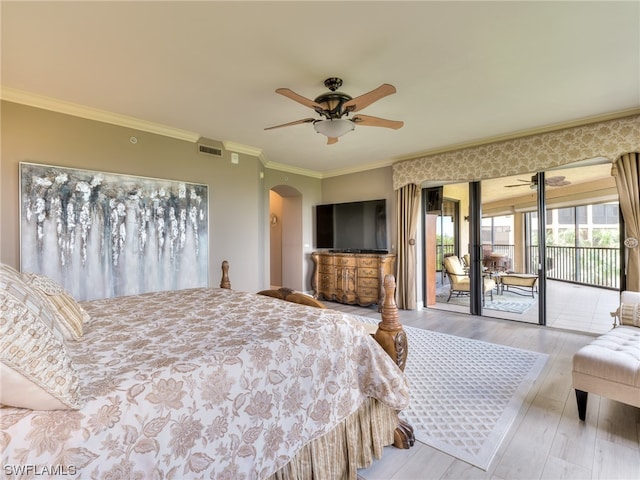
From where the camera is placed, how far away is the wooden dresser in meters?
5.40

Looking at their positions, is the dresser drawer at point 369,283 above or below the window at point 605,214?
below

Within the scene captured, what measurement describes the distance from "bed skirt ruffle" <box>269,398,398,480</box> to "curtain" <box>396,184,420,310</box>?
3.70m

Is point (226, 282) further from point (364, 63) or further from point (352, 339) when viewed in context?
point (364, 63)

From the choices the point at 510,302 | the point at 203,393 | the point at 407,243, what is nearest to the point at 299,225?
the point at 407,243

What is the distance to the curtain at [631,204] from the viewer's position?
11.4 feet

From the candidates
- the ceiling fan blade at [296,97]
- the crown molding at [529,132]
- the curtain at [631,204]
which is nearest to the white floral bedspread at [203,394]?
the ceiling fan blade at [296,97]

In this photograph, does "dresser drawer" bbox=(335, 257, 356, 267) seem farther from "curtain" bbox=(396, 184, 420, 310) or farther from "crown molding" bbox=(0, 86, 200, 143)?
"crown molding" bbox=(0, 86, 200, 143)

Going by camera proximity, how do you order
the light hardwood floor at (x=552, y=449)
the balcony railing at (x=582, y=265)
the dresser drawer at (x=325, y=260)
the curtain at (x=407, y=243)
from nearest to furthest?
the light hardwood floor at (x=552, y=449), the balcony railing at (x=582, y=265), the curtain at (x=407, y=243), the dresser drawer at (x=325, y=260)

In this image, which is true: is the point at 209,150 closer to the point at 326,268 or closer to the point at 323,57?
the point at 323,57

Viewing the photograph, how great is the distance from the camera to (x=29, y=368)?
861mm

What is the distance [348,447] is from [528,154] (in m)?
4.40

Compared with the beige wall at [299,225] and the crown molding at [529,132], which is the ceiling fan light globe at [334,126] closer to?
the crown molding at [529,132]

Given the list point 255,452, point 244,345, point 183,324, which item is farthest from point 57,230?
point 255,452

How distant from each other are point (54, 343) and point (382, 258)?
15.7 ft
